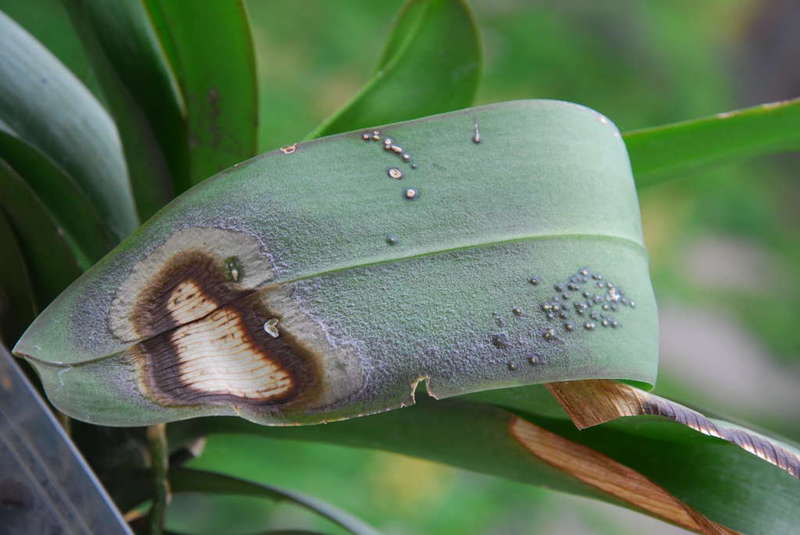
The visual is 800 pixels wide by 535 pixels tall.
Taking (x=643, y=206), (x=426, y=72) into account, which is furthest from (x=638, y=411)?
(x=643, y=206)

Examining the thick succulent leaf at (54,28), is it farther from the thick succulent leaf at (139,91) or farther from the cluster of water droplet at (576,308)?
the cluster of water droplet at (576,308)

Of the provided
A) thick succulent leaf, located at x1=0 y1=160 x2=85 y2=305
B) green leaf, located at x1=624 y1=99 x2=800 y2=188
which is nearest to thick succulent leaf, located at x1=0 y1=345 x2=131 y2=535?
thick succulent leaf, located at x1=0 y1=160 x2=85 y2=305

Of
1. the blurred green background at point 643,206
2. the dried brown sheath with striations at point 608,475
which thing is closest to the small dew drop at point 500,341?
the dried brown sheath with striations at point 608,475

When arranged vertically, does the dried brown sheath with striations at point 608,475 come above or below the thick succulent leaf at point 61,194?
below

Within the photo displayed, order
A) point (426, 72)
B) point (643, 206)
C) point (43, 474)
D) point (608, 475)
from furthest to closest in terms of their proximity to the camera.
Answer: point (643, 206) → point (426, 72) → point (608, 475) → point (43, 474)

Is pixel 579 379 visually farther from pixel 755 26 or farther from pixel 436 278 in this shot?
pixel 755 26

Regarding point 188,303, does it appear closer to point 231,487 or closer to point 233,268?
point 233,268

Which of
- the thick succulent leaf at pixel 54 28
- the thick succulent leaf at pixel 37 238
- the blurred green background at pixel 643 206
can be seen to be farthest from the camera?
the blurred green background at pixel 643 206

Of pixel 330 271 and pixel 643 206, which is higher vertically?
pixel 330 271
